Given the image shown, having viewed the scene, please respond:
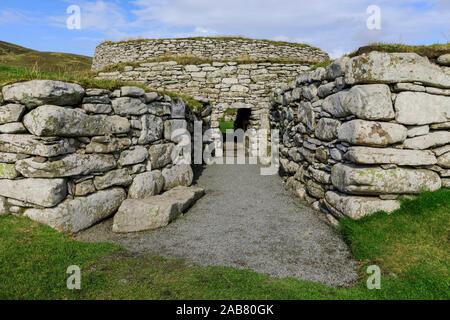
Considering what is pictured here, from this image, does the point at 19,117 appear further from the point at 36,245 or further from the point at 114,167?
the point at 36,245

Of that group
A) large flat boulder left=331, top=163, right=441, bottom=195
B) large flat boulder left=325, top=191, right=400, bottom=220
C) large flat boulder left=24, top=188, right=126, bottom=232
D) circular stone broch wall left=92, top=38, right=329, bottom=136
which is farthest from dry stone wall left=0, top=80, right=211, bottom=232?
circular stone broch wall left=92, top=38, right=329, bottom=136

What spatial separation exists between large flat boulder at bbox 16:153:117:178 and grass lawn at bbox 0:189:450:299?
90 centimetres

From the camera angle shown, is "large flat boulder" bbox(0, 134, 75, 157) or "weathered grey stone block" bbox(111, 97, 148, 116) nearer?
"large flat boulder" bbox(0, 134, 75, 157)

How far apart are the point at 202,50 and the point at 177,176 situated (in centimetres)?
1368

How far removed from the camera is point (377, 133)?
500cm

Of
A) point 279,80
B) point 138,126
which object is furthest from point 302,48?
point 138,126

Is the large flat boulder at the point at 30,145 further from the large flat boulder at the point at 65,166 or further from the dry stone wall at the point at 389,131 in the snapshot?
the dry stone wall at the point at 389,131

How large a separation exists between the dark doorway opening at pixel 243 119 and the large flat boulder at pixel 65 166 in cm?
1084

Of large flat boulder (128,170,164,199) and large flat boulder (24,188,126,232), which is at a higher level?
large flat boulder (128,170,164,199)

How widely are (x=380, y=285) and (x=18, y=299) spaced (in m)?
4.43

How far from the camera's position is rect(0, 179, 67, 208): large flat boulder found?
192 inches

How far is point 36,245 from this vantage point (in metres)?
4.34

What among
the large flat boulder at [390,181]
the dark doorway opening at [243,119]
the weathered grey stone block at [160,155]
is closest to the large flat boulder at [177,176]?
the weathered grey stone block at [160,155]

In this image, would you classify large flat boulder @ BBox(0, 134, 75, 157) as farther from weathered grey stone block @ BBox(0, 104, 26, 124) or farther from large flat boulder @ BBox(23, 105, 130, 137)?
weathered grey stone block @ BBox(0, 104, 26, 124)
